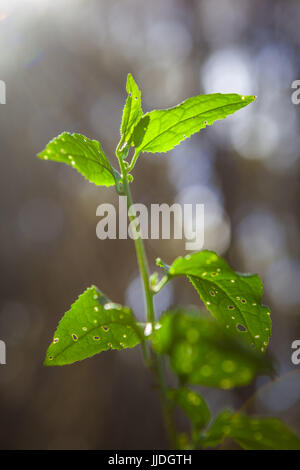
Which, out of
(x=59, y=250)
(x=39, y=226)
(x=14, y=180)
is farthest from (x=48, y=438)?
(x=14, y=180)

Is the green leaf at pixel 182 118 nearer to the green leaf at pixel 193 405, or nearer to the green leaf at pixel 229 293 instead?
the green leaf at pixel 229 293

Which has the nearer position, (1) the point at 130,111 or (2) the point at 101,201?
(1) the point at 130,111

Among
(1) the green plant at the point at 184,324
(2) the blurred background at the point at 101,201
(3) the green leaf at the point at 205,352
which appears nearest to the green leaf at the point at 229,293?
(1) the green plant at the point at 184,324

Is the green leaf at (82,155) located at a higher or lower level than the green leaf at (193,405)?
higher

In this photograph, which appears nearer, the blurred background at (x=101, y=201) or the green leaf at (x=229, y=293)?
the green leaf at (x=229, y=293)

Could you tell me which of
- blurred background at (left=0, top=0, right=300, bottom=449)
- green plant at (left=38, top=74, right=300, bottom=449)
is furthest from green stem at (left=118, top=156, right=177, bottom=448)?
blurred background at (left=0, top=0, right=300, bottom=449)

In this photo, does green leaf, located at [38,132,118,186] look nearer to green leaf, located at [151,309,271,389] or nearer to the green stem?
the green stem

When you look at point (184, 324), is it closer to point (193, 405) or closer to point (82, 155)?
point (193, 405)

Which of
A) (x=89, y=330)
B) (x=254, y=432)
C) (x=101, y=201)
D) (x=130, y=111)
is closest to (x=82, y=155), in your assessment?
(x=130, y=111)
